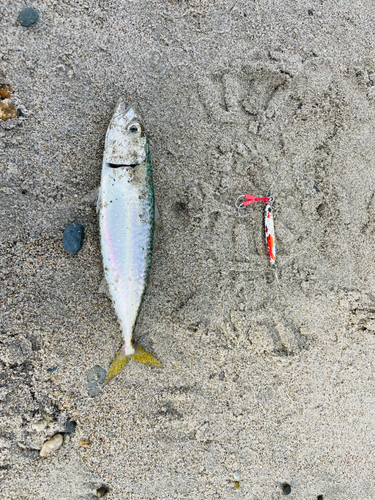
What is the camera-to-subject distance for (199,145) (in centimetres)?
246

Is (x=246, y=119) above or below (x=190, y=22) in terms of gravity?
below

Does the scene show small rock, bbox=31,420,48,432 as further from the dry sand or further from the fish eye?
the fish eye

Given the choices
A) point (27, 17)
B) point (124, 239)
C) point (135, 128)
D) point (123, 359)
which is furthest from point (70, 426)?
point (27, 17)

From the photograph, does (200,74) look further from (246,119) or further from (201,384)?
(201,384)

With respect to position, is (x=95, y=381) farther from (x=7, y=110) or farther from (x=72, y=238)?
(x=7, y=110)

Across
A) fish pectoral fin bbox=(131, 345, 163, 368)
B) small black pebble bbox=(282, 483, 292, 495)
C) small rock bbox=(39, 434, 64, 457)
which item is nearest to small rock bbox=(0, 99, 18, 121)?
fish pectoral fin bbox=(131, 345, 163, 368)

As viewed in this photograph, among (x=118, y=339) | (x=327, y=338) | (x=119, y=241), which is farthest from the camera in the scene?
(x=327, y=338)

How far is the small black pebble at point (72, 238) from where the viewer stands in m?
2.29

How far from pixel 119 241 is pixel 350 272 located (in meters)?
1.97

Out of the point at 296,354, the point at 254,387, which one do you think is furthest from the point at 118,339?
the point at 296,354

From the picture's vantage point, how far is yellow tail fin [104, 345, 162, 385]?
7.46ft

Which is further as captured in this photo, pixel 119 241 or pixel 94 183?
pixel 94 183

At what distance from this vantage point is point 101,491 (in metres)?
2.24

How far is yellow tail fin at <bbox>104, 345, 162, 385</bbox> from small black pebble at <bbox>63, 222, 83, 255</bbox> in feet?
2.83
